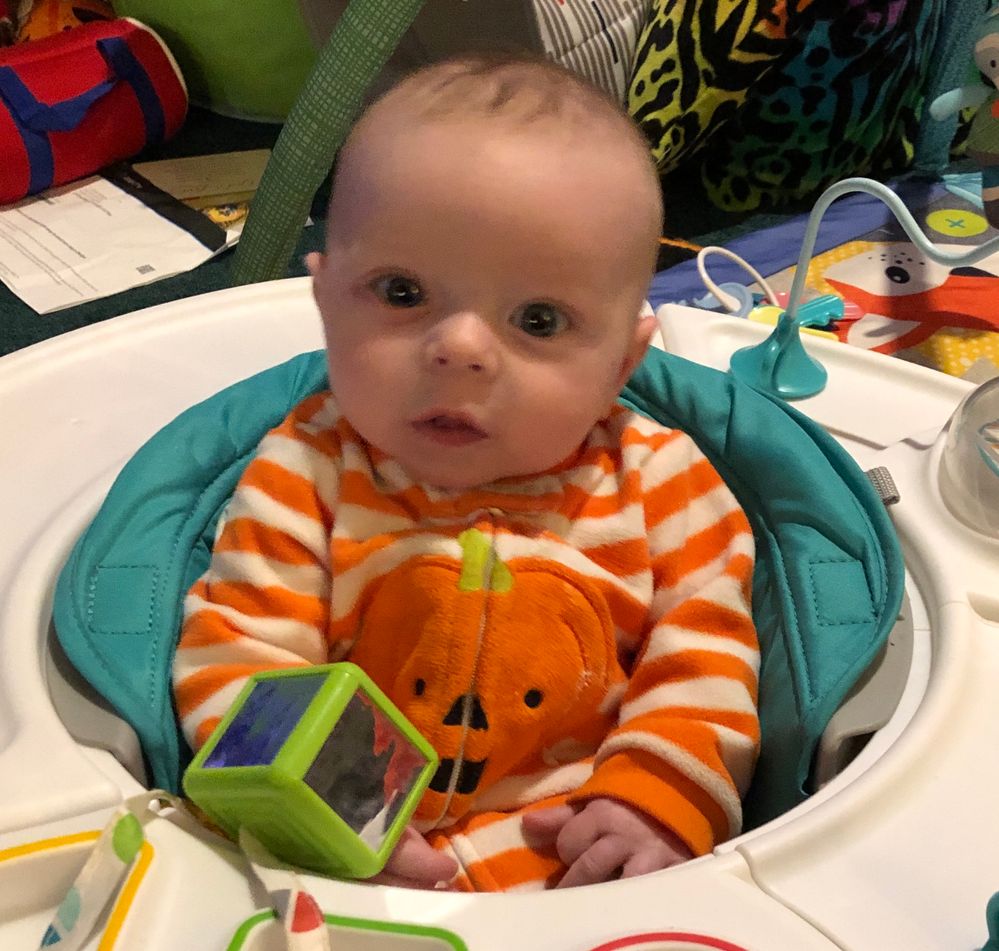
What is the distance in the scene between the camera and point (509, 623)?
58cm

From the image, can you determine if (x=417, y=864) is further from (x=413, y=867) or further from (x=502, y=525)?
(x=502, y=525)

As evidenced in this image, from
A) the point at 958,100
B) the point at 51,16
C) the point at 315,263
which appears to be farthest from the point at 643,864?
the point at 51,16

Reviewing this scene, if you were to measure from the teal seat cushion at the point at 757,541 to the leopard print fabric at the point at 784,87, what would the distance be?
873 millimetres

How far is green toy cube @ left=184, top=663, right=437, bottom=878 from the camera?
41cm

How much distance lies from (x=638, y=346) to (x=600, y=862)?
30 centimetres

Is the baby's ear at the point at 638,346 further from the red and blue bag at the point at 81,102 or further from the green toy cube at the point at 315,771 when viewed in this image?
the red and blue bag at the point at 81,102

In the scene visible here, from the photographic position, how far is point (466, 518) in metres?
0.61

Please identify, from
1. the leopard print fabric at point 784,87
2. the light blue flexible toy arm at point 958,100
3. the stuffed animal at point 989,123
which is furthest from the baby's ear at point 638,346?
the leopard print fabric at point 784,87

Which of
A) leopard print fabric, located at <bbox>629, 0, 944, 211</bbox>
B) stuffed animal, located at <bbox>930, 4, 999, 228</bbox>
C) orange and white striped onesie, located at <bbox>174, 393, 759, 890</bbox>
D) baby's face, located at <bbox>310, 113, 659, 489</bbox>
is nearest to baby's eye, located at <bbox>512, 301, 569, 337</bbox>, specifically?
baby's face, located at <bbox>310, 113, 659, 489</bbox>

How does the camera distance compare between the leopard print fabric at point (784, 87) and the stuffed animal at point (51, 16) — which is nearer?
the leopard print fabric at point (784, 87)

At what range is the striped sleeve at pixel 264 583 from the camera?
1.79ft

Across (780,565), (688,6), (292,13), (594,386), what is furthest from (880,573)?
(292,13)

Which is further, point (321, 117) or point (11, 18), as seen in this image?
point (11, 18)

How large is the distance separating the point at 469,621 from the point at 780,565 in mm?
205
